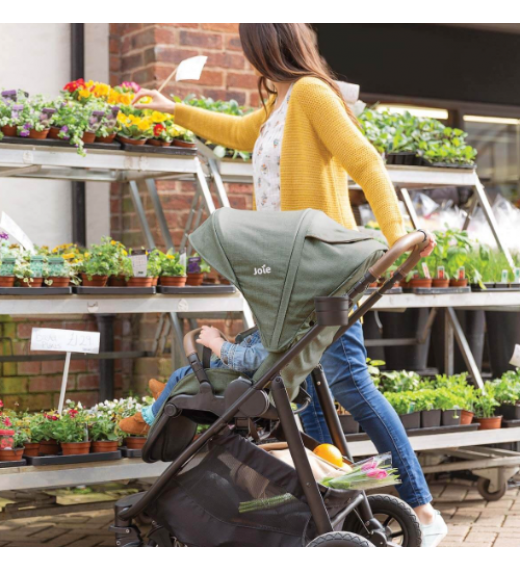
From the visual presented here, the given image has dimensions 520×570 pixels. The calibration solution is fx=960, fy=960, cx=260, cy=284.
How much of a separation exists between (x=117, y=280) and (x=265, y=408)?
129cm

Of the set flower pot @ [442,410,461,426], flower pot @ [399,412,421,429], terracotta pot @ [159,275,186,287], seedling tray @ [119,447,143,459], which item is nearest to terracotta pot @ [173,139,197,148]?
terracotta pot @ [159,275,186,287]

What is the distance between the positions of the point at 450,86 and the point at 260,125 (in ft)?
11.9

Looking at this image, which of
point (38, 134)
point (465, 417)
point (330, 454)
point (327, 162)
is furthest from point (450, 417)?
point (38, 134)

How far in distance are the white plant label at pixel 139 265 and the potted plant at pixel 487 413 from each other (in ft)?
5.94

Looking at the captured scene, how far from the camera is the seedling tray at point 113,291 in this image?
3691 mm

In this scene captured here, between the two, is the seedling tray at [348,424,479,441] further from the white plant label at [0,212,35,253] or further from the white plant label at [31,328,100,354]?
the white plant label at [0,212,35,253]

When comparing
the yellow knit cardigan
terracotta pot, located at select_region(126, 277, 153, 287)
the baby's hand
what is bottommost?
the baby's hand

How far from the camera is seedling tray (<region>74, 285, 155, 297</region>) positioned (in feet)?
12.1

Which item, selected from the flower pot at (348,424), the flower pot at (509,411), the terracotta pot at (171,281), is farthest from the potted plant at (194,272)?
the flower pot at (509,411)

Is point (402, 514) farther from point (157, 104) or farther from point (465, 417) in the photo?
point (157, 104)

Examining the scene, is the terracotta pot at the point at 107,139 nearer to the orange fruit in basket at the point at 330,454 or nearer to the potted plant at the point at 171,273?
the potted plant at the point at 171,273

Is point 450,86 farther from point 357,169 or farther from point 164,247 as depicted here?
point 357,169

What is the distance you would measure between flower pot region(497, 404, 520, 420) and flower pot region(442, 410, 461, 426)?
362 millimetres

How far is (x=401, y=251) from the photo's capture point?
282 cm
